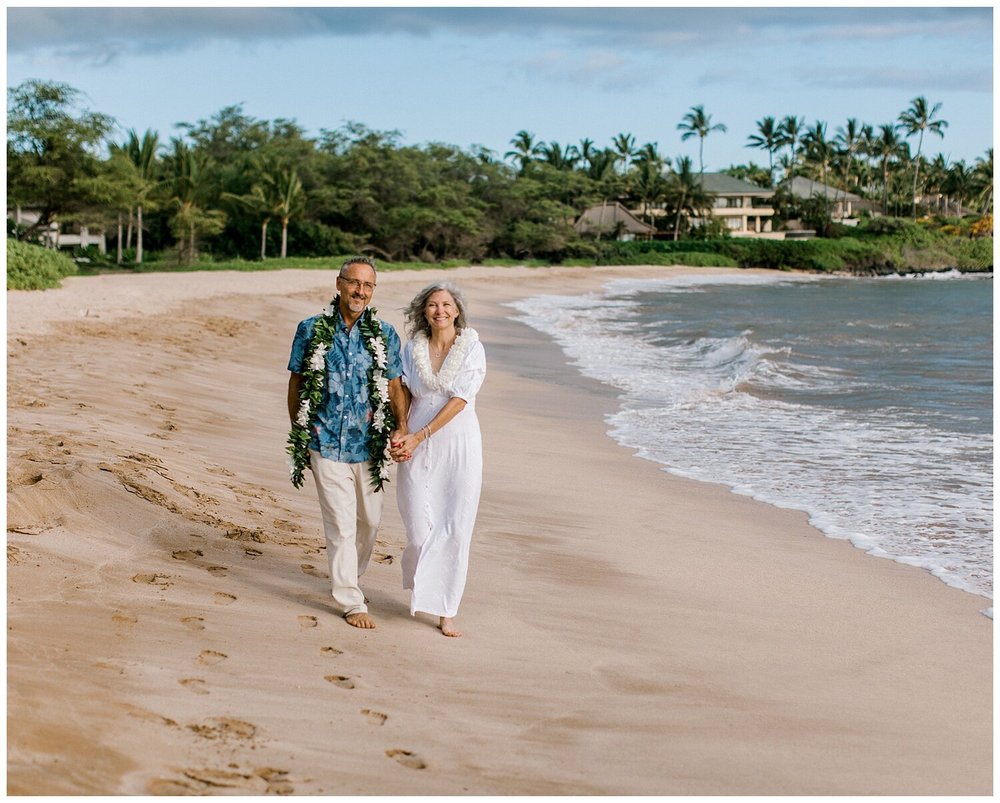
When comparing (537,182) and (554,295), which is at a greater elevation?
(537,182)

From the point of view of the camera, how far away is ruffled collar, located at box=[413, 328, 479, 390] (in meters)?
4.38

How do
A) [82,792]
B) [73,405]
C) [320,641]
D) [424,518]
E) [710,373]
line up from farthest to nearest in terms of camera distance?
[710,373] < [73,405] < [424,518] < [320,641] < [82,792]

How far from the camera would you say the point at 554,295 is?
1576 inches

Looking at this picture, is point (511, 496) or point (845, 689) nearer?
point (845, 689)

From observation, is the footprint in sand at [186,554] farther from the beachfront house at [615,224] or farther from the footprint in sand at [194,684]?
the beachfront house at [615,224]

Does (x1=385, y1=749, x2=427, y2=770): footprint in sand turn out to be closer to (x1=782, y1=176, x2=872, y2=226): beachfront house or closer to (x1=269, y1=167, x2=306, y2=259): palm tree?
(x1=269, y1=167, x2=306, y2=259): palm tree

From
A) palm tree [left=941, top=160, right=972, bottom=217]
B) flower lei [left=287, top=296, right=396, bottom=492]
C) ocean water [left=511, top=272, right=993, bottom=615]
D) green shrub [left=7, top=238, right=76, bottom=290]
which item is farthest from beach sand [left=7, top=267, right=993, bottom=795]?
palm tree [left=941, top=160, right=972, bottom=217]

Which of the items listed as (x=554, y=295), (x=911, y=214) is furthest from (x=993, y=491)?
(x=911, y=214)

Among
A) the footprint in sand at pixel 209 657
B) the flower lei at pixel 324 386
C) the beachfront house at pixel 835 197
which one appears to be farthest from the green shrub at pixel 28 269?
the beachfront house at pixel 835 197

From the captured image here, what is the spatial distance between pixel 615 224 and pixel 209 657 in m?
71.4

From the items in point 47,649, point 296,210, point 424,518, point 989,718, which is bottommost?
point 989,718

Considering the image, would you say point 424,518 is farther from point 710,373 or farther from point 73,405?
point 710,373

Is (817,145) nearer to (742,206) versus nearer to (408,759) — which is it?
(742,206)

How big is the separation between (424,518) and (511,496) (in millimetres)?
2844
